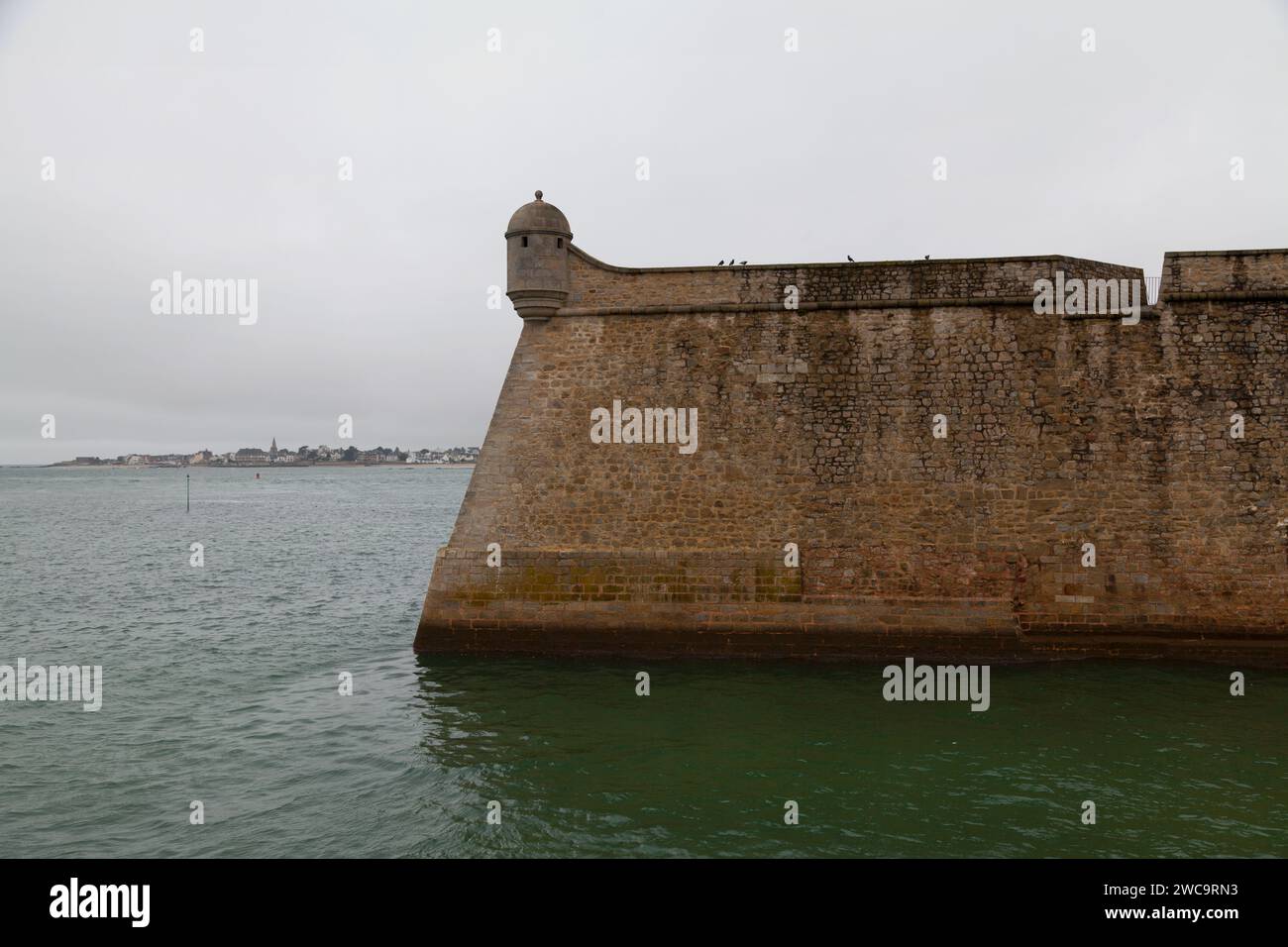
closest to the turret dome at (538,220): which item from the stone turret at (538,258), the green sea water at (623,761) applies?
the stone turret at (538,258)

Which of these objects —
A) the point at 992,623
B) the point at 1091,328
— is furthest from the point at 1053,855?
the point at 1091,328

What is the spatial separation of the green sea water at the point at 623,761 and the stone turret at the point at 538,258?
659cm

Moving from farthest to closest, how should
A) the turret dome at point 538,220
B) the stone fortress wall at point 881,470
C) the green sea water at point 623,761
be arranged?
1. the turret dome at point 538,220
2. the stone fortress wall at point 881,470
3. the green sea water at point 623,761

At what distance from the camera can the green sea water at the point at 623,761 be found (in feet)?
28.3

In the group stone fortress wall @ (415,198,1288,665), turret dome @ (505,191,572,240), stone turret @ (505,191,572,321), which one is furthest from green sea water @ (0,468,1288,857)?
turret dome @ (505,191,572,240)

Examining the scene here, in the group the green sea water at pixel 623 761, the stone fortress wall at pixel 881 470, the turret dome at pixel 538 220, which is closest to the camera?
the green sea water at pixel 623 761

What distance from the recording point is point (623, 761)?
10.5 metres

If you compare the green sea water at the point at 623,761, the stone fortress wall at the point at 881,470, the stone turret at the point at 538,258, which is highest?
the stone turret at the point at 538,258

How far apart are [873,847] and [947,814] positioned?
47.3 inches

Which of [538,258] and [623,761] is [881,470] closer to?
[623,761]

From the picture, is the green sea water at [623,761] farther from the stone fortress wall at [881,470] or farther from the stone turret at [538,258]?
the stone turret at [538,258]

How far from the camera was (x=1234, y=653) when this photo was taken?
13.5m
